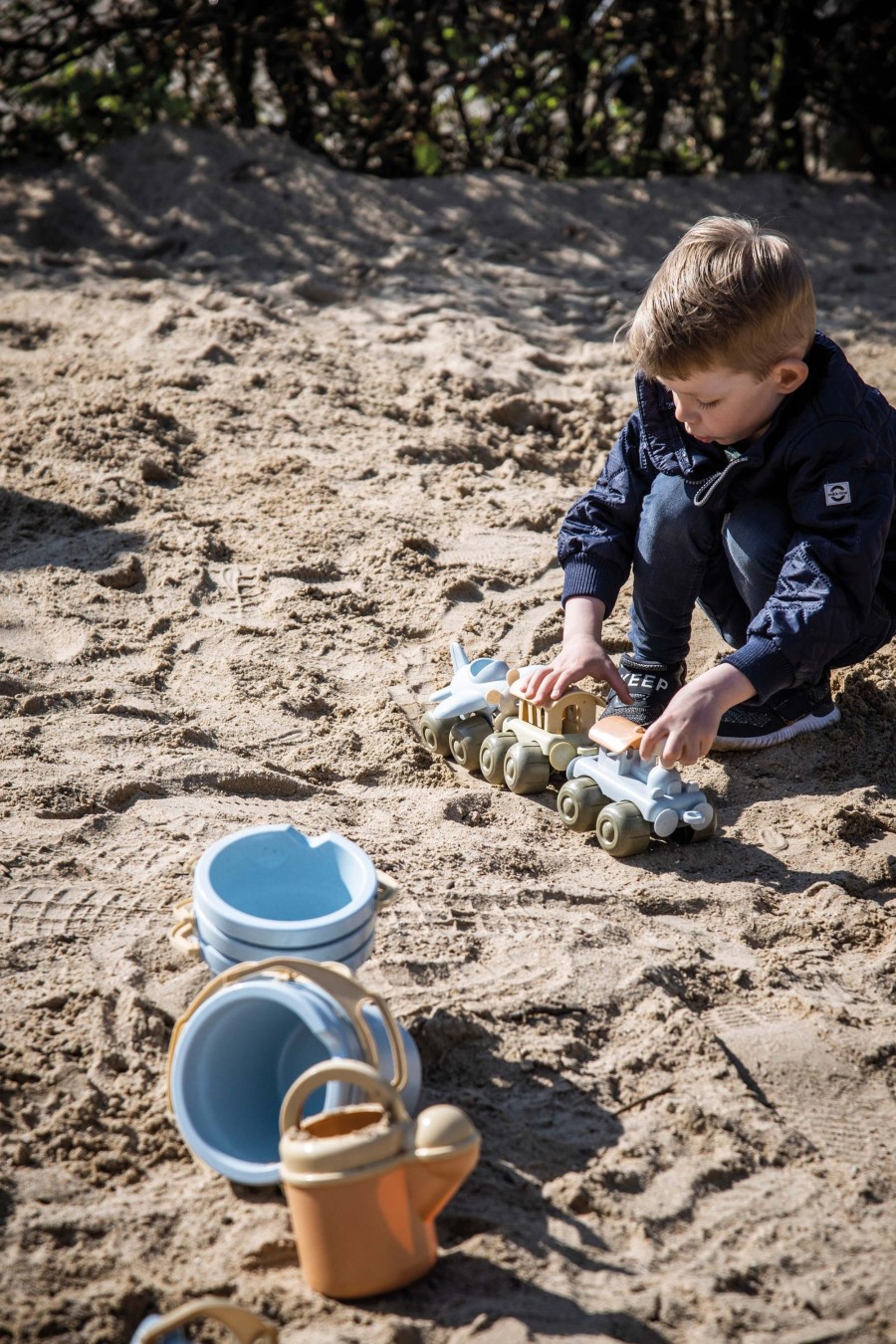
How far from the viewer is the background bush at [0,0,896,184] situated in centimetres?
573

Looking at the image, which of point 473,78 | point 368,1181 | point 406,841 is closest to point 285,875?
point 368,1181

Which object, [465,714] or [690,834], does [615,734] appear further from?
[465,714]

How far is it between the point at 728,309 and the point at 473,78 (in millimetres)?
4326

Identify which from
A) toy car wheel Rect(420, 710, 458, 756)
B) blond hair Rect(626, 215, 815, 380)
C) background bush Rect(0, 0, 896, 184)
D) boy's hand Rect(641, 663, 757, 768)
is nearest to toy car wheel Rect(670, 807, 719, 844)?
boy's hand Rect(641, 663, 757, 768)

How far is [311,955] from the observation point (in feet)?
5.10

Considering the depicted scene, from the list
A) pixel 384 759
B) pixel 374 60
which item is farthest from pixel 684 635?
pixel 374 60

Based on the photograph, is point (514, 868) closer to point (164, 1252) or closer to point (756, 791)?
point (756, 791)

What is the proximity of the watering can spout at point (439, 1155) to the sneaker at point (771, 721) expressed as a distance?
60.2 inches

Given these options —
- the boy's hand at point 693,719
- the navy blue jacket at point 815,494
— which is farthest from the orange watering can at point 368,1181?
the navy blue jacket at point 815,494

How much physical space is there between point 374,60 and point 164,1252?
5721mm

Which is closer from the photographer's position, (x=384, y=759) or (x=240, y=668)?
(x=384, y=759)

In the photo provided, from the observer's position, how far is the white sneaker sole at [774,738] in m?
2.73

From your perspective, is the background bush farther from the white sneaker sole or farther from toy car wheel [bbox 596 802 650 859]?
toy car wheel [bbox 596 802 650 859]

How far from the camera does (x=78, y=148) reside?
6.03 m
